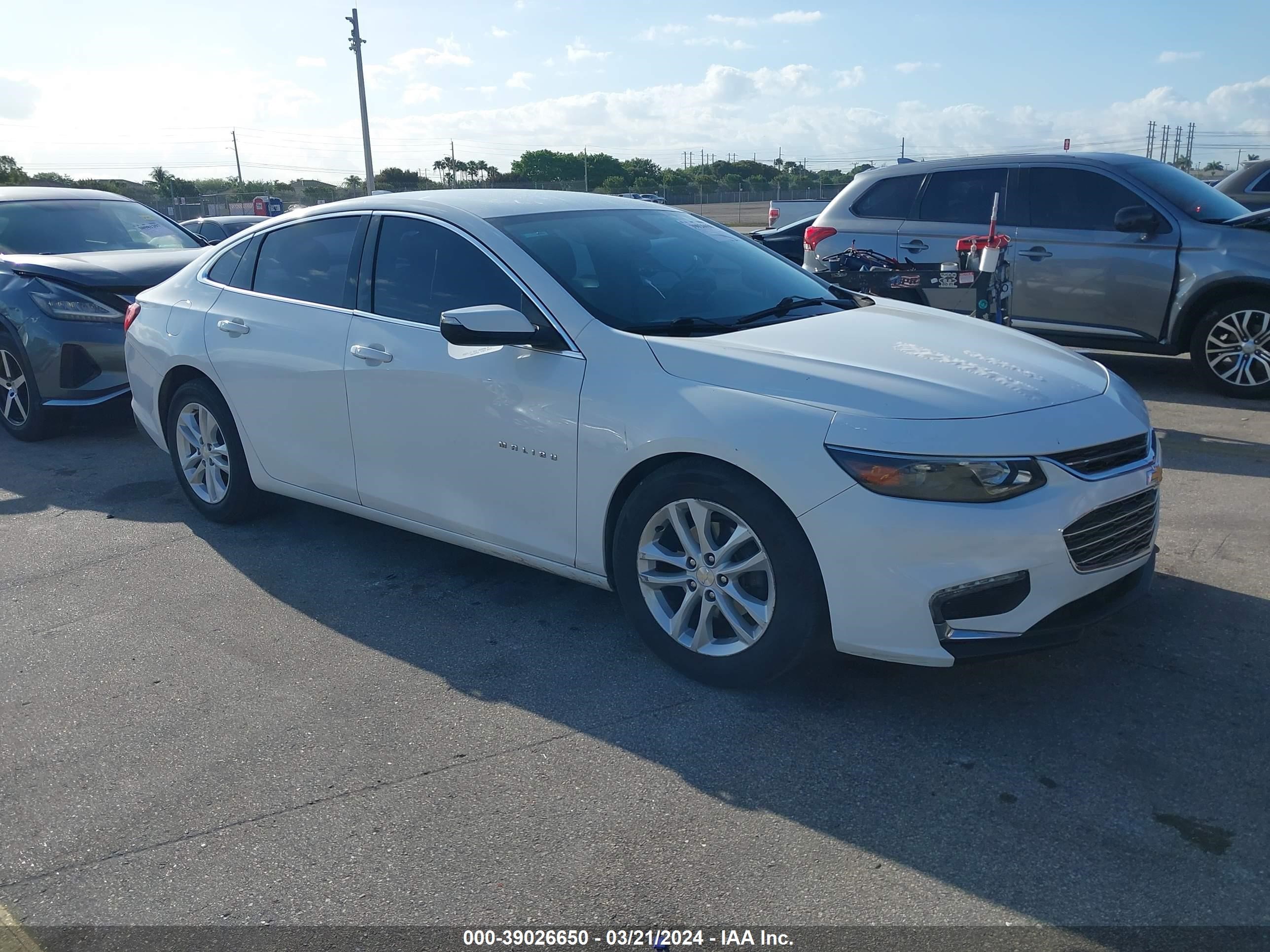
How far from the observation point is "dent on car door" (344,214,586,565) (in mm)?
3844

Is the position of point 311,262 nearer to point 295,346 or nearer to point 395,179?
point 295,346

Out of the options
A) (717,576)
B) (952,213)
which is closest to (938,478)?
(717,576)

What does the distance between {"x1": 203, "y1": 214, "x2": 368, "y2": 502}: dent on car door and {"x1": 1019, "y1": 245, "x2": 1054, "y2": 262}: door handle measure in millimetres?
5619

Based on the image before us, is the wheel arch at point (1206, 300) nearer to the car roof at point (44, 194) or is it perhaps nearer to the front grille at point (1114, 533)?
the front grille at point (1114, 533)

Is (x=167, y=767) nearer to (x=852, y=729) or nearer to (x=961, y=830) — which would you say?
(x=852, y=729)

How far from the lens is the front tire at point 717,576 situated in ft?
10.8

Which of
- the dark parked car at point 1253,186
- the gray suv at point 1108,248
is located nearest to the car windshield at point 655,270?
the gray suv at point 1108,248

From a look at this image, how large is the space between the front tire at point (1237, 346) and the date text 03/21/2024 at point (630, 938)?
6.81 m

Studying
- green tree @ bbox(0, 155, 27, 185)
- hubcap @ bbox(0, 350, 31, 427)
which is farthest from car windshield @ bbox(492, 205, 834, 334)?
green tree @ bbox(0, 155, 27, 185)

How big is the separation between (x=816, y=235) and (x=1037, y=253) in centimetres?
170

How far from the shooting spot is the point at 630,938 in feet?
8.07

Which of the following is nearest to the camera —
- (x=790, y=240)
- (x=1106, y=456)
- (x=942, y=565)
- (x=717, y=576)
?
(x=942, y=565)

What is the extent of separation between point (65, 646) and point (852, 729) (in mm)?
3000

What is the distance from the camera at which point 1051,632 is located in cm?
321
